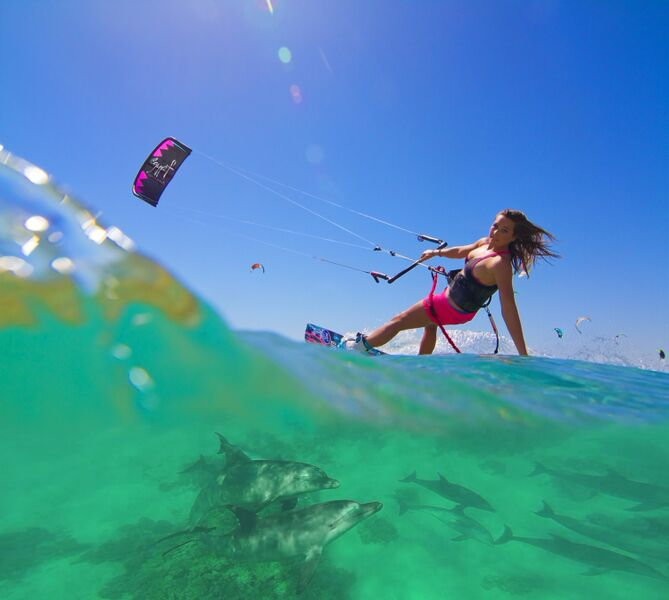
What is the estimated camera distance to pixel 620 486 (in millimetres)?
6121

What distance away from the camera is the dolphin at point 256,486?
14.7ft

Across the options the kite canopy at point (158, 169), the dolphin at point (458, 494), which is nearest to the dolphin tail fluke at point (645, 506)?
the dolphin at point (458, 494)

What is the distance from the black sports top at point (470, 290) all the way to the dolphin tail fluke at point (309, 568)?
4.91 metres

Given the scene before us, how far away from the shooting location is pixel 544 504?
5691 mm

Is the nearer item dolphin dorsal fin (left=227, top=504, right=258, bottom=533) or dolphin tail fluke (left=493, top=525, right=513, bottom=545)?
dolphin dorsal fin (left=227, top=504, right=258, bottom=533)

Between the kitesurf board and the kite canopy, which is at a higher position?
the kite canopy

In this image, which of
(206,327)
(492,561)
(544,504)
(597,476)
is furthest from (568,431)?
(206,327)

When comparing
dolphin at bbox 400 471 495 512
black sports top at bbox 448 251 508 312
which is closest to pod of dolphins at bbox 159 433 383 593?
dolphin at bbox 400 471 495 512

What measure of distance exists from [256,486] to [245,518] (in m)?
0.68

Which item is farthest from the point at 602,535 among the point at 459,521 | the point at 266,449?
the point at 266,449

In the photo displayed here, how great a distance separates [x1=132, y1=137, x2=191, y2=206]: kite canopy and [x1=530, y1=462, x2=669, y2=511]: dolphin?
36.7 ft

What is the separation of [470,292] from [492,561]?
4.14 meters

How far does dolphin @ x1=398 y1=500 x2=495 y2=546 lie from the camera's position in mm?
4992

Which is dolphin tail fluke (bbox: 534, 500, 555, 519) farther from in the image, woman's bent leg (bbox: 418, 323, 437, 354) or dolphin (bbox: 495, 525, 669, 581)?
woman's bent leg (bbox: 418, 323, 437, 354)
